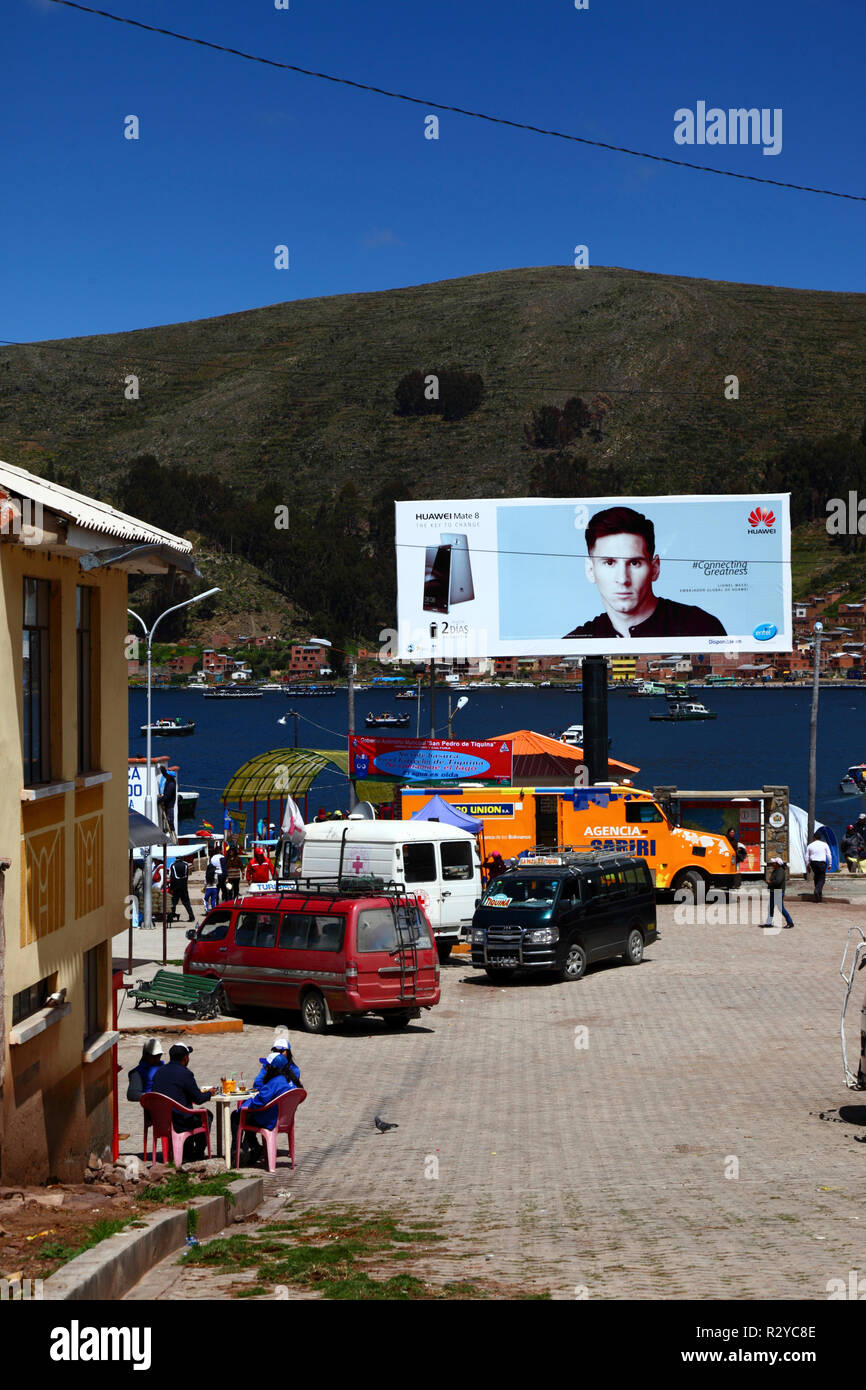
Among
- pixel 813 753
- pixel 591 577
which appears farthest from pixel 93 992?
pixel 591 577

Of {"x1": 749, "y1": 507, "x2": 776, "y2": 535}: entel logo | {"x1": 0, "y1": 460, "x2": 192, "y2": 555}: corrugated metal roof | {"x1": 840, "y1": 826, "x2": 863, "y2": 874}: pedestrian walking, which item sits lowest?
{"x1": 840, "y1": 826, "x2": 863, "y2": 874}: pedestrian walking

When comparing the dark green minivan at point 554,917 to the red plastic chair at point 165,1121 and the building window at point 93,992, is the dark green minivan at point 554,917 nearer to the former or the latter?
the red plastic chair at point 165,1121

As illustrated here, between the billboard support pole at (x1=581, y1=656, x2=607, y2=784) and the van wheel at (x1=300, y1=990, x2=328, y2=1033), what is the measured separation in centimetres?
2060

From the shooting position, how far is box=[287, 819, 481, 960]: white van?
25875mm

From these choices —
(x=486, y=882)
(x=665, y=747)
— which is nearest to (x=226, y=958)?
(x=486, y=882)

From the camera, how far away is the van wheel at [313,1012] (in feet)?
64.8

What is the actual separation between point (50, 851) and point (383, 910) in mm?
10064

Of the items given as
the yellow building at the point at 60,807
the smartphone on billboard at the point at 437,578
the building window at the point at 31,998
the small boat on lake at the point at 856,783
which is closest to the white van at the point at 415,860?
the yellow building at the point at 60,807

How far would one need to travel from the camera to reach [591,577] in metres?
46.4

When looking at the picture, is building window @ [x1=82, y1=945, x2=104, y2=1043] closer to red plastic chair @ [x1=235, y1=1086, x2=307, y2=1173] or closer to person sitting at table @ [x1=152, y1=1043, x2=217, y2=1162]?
person sitting at table @ [x1=152, y1=1043, x2=217, y2=1162]

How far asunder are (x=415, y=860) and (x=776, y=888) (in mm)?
7814

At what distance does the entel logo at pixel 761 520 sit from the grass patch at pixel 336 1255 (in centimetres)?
3965

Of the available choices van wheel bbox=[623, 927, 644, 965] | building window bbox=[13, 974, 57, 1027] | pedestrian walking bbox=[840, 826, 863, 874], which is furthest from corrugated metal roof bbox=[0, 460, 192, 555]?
pedestrian walking bbox=[840, 826, 863, 874]
